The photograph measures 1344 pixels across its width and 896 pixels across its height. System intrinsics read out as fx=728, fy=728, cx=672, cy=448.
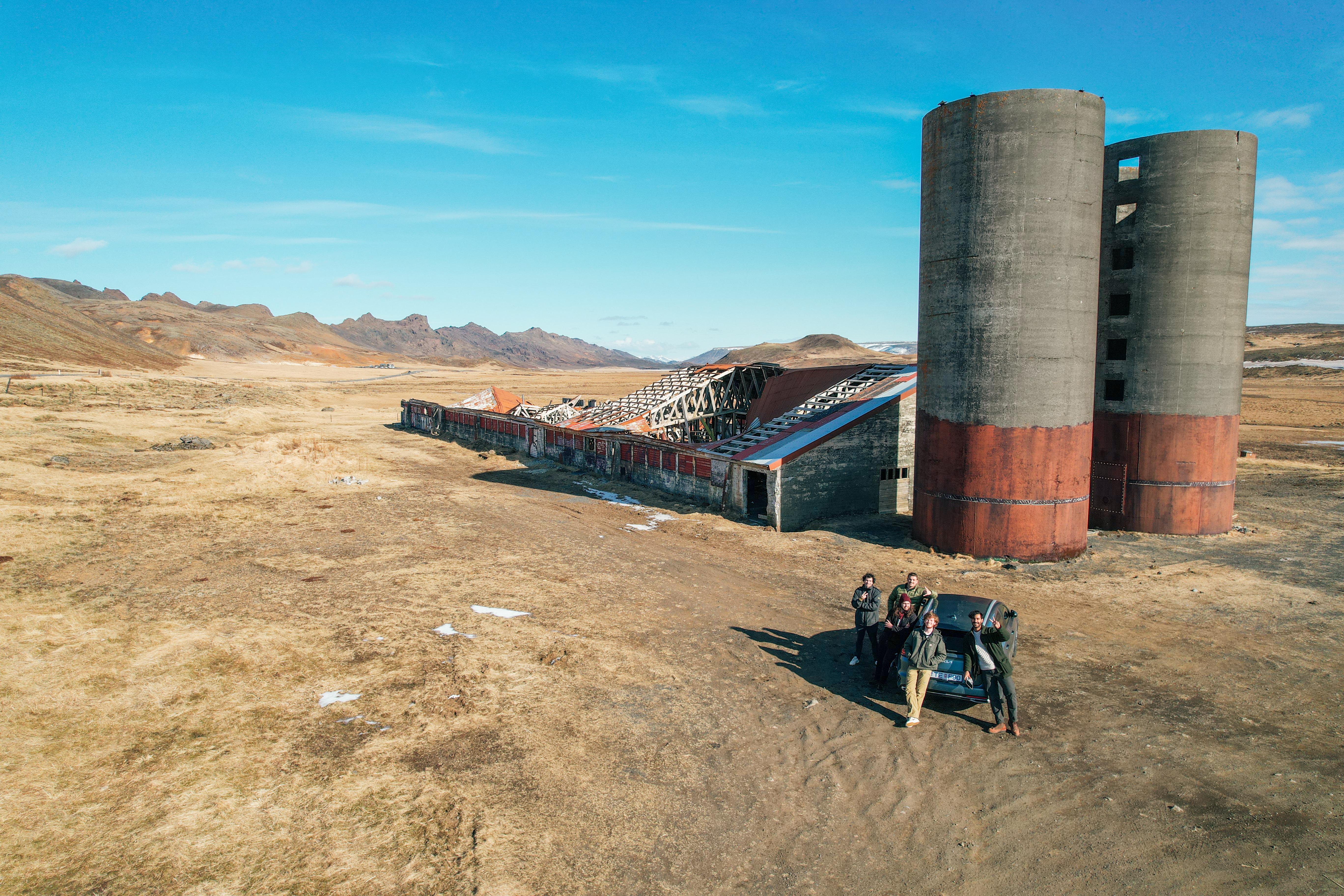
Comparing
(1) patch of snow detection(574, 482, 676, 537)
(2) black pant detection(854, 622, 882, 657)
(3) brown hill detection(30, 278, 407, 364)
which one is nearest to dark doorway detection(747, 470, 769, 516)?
(1) patch of snow detection(574, 482, 676, 537)

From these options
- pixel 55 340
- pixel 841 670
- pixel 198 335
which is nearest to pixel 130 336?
pixel 198 335

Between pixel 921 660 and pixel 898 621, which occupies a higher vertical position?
pixel 898 621

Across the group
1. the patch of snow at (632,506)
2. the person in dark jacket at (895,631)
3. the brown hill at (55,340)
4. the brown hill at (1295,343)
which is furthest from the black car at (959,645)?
the brown hill at (1295,343)

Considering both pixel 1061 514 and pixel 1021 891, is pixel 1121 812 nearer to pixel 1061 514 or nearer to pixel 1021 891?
pixel 1021 891

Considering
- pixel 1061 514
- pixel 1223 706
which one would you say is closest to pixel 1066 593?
pixel 1061 514

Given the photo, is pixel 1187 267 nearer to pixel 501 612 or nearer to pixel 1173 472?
pixel 1173 472

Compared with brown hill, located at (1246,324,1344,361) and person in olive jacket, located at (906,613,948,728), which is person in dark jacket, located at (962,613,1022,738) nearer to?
person in olive jacket, located at (906,613,948,728)
